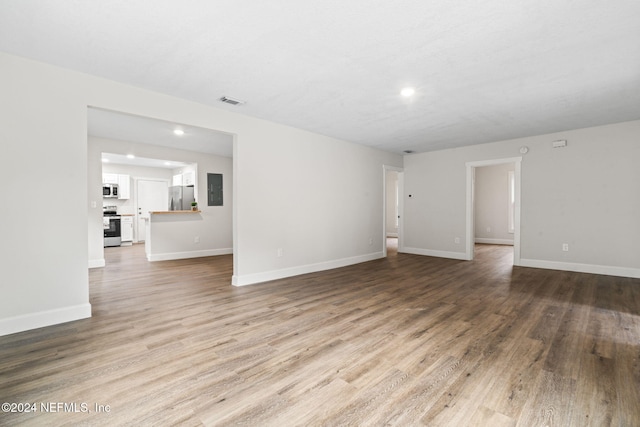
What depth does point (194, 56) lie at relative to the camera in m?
2.54

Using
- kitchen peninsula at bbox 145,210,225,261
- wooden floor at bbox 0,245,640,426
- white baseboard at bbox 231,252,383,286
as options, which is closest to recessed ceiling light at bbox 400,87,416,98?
wooden floor at bbox 0,245,640,426

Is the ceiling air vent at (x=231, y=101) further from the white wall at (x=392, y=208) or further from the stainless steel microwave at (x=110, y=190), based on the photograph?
the white wall at (x=392, y=208)

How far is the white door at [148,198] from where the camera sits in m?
9.09

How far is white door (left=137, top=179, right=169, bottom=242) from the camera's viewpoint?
9.09 m

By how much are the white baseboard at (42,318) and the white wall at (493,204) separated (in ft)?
31.6

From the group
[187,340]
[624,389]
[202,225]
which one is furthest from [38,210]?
[624,389]

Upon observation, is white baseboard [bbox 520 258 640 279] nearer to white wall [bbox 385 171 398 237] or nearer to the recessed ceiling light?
the recessed ceiling light

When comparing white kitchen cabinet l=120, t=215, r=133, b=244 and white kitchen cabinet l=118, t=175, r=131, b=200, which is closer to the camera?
white kitchen cabinet l=120, t=215, r=133, b=244

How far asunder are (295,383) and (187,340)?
1.11 metres

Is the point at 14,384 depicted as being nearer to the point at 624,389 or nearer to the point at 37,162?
the point at 37,162

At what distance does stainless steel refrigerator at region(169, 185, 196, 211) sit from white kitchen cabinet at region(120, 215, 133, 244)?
185 centimetres

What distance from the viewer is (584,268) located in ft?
16.2

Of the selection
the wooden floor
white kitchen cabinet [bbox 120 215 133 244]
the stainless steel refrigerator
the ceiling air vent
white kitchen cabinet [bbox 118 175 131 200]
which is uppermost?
the ceiling air vent

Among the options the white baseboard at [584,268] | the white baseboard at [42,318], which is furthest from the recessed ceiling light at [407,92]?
the white baseboard at [584,268]
